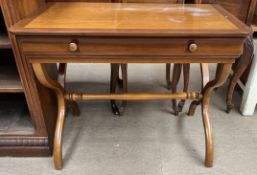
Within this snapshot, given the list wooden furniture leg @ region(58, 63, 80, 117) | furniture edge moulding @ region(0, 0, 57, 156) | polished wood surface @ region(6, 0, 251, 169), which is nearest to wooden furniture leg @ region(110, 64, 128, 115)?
wooden furniture leg @ region(58, 63, 80, 117)

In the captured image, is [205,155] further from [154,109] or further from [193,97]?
[154,109]

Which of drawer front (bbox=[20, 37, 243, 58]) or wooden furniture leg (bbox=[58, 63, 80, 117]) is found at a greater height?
drawer front (bbox=[20, 37, 243, 58])

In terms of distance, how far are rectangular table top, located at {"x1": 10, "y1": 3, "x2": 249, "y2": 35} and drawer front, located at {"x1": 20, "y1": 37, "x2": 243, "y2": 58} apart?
1.4 inches

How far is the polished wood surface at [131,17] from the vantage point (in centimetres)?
95

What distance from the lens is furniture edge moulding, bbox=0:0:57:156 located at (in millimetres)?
962

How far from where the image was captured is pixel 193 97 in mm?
1261

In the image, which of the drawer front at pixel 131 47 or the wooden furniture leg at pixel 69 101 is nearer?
the drawer front at pixel 131 47

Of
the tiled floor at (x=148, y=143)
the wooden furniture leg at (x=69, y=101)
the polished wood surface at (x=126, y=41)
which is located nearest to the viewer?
the polished wood surface at (x=126, y=41)

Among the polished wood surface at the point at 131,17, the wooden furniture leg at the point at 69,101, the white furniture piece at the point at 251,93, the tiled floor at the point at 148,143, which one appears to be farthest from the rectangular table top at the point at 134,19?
the tiled floor at the point at 148,143

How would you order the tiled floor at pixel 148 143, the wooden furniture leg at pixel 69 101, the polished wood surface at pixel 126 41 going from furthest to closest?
the wooden furniture leg at pixel 69 101 → the tiled floor at pixel 148 143 → the polished wood surface at pixel 126 41

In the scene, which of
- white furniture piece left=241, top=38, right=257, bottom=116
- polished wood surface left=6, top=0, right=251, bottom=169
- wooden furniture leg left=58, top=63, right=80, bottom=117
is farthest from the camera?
white furniture piece left=241, top=38, right=257, bottom=116

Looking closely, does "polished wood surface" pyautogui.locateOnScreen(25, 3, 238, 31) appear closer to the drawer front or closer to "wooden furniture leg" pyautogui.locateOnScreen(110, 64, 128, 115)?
the drawer front

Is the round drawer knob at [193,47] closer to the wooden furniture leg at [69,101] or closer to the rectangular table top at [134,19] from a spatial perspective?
the rectangular table top at [134,19]

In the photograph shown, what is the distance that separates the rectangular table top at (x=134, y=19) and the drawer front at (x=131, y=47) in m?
0.04
